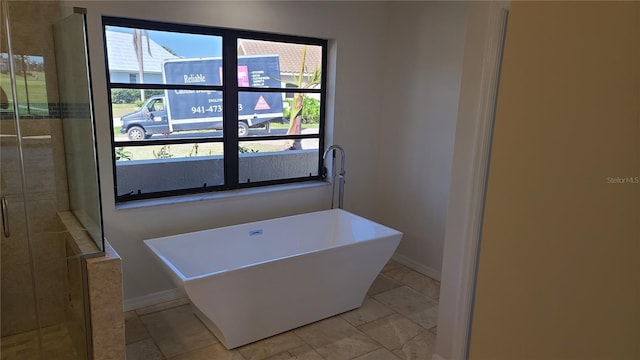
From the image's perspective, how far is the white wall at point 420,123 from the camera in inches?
153

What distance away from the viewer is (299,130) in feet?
14.1

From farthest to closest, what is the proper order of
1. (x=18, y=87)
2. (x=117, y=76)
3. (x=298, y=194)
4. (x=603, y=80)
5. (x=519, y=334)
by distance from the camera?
(x=298, y=194) → (x=117, y=76) → (x=18, y=87) → (x=519, y=334) → (x=603, y=80)

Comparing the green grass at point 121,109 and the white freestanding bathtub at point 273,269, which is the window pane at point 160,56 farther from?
the white freestanding bathtub at point 273,269

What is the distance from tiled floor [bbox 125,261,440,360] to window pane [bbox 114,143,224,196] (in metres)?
0.98

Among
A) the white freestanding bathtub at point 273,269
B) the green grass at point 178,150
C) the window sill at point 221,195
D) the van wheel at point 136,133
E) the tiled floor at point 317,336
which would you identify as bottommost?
the tiled floor at point 317,336

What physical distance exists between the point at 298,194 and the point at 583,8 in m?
3.69

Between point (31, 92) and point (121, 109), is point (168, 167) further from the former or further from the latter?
point (31, 92)

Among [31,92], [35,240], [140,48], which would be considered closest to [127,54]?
[140,48]

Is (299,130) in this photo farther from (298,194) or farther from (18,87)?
(18,87)

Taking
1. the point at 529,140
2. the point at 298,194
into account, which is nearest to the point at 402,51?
the point at 298,194

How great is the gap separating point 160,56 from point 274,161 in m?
1.38

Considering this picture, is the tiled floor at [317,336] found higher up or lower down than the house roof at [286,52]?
lower down

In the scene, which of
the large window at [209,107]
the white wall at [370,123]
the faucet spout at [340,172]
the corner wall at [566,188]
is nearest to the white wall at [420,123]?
the white wall at [370,123]

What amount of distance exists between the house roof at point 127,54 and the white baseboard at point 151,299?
177cm
